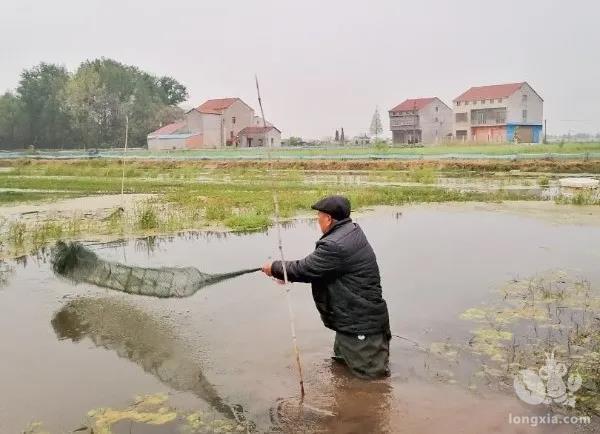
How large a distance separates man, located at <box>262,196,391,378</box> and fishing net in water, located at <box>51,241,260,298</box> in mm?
979

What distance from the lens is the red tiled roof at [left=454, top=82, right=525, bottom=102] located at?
50.8 metres

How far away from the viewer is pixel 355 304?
400 centimetres

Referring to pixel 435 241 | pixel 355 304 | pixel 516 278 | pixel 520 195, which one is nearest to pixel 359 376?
pixel 355 304

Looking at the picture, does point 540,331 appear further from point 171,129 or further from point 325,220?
point 171,129

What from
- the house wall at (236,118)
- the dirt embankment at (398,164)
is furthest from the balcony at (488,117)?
the dirt embankment at (398,164)

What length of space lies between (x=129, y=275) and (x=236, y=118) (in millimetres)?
53334

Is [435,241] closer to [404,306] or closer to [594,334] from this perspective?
[404,306]

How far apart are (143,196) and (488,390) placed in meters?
15.6

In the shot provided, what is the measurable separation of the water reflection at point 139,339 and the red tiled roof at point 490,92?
50.9 meters

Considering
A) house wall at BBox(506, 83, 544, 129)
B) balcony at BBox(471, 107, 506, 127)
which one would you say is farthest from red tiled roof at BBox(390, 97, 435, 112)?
house wall at BBox(506, 83, 544, 129)

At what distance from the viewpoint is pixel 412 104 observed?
57312 millimetres

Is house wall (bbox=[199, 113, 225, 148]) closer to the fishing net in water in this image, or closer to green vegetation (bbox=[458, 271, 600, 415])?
the fishing net in water

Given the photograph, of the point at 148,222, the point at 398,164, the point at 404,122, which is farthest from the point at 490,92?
the point at 148,222

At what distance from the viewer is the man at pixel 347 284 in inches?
156
